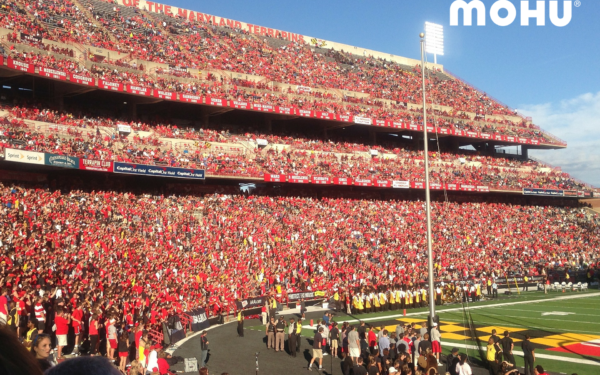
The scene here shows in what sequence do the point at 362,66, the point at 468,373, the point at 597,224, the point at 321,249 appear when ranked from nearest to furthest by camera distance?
the point at 468,373 < the point at 321,249 < the point at 597,224 < the point at 362,66

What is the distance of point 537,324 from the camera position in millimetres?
23328

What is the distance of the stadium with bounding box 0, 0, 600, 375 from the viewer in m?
17.7

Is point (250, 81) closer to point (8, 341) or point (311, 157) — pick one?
point (311, 157)

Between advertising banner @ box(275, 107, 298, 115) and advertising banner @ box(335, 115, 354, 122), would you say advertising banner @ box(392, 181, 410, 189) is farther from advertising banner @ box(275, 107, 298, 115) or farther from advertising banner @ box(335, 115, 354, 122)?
advertising banner @ box(275, 107, 298, 115)

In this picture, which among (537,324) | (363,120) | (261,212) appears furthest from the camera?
(363,120)

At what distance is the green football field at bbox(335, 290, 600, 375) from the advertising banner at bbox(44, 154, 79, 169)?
18229 millimetres

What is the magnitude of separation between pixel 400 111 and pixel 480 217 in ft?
46.5

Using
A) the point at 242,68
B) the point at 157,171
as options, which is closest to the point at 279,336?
the point at 157,171

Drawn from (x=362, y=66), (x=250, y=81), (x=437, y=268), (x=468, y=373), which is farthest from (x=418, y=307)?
(x=362, y=66)

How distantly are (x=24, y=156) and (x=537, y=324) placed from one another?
1104 inches

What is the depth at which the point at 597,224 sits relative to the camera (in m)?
54.5

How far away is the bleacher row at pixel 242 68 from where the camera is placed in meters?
39.6

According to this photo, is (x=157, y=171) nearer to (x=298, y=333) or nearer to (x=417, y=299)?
(x=417, y=299)

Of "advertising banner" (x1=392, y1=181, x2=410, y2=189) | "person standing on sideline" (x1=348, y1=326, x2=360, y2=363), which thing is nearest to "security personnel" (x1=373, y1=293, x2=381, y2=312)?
"person standing on sideline" (x1=348, y1=326, x2=360, y2=363)
